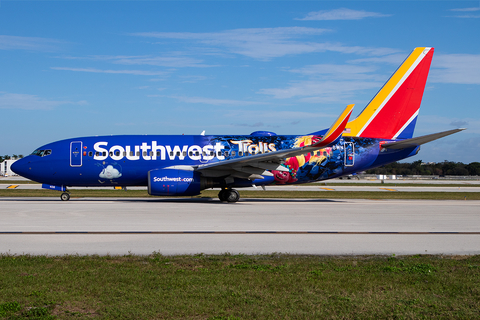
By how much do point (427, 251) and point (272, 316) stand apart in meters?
6.20

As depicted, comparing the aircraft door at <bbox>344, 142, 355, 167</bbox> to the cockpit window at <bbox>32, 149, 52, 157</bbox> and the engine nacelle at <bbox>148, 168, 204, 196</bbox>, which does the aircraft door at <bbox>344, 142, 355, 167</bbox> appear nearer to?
the engine nacelle at <bbox>148, 168, 204, 196</bbox>

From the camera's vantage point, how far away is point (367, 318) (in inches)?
220

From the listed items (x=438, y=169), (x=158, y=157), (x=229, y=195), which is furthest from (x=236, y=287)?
(x=438, y=169)

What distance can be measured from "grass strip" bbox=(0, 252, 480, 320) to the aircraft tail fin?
803 inches

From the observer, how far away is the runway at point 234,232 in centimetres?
1036

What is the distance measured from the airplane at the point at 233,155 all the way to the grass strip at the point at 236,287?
15601 millimetres

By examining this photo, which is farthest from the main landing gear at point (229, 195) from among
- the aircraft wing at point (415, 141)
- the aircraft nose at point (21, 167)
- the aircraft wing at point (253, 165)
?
the aircraft nose at point (21, 167)

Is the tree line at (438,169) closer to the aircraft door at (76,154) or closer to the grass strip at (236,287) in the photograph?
the aircraft door at (76,154)

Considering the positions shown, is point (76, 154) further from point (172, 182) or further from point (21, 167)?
point (172, 182)

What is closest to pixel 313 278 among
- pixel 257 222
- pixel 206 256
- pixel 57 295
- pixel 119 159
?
pixel 206 256

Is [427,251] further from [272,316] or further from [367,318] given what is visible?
[272,316]

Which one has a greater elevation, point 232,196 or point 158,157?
point 158,157

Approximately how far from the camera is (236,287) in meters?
6.80

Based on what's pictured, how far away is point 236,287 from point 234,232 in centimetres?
613
